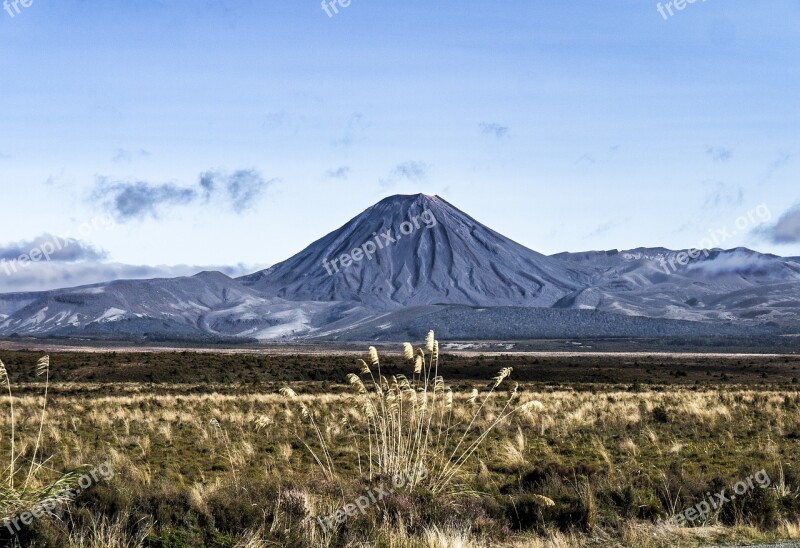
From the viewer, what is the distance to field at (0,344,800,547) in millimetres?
10125

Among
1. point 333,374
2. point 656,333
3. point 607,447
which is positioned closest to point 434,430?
point 607,447

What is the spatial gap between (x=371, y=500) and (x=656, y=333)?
168766mm

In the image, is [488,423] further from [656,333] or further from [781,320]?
[781,320]

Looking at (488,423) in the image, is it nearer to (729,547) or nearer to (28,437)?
(28,437)

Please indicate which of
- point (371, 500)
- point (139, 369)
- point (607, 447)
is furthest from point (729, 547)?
point (139, 369)

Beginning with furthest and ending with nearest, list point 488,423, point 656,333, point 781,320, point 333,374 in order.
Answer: point 781,320 < point 656,333 < point 333,374 < point 488,423

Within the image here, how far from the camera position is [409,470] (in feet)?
39.5

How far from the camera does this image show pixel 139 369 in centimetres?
5666

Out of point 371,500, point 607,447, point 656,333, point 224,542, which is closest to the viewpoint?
point 224,542

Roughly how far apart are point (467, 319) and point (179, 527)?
172m

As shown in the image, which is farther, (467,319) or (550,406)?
(467,319)

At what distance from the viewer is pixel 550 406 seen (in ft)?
88.1

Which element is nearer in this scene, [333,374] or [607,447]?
[607,447]

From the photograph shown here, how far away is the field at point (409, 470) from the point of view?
33.2 ft
